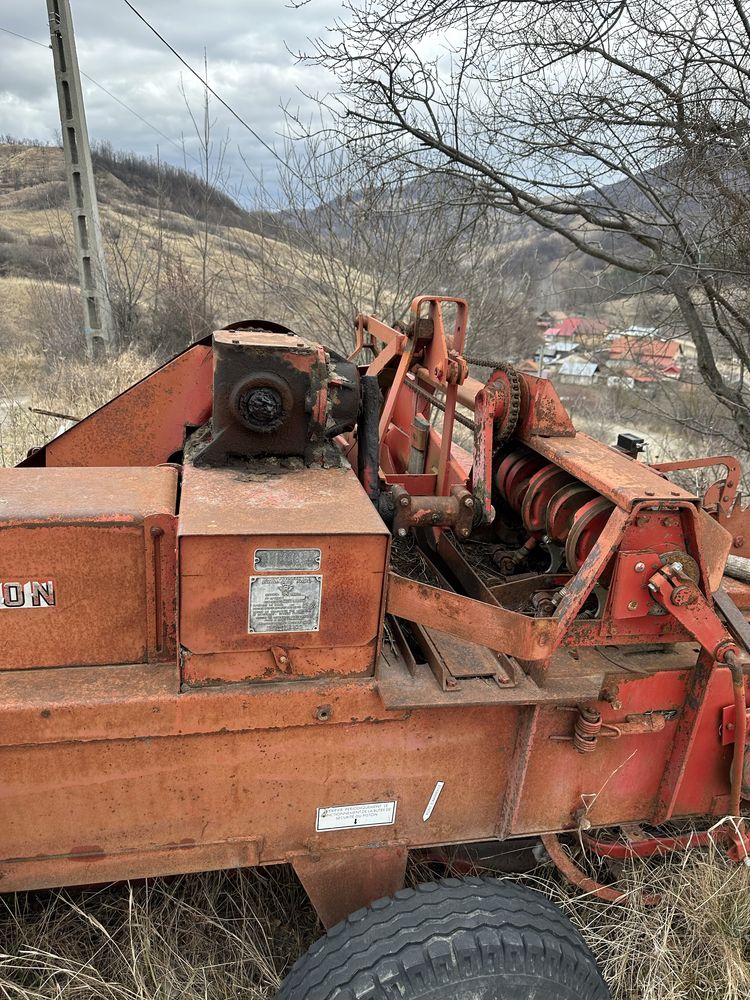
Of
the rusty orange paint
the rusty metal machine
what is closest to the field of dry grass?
the rusty metal machine

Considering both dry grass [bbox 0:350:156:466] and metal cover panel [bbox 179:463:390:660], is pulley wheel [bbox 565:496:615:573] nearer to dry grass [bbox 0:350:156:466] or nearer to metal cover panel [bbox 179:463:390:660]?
metal cover panel [bbox 179:463:390:660]

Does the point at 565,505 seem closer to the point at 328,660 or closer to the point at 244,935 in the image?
the point at 328,660

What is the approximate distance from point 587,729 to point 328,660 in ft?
2.69

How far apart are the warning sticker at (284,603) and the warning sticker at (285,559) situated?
1.0 inches

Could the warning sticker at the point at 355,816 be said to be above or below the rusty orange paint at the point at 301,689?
below

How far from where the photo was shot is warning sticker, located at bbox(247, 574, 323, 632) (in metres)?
1.68

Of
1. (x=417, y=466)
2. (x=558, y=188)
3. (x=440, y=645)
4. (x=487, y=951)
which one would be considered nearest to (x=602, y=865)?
(x=487, y=951)

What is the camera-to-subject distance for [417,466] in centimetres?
318

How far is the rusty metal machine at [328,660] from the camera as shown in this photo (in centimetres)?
172

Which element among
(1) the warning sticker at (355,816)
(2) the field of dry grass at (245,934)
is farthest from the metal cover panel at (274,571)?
(2) the field of dry grass at (245,934)

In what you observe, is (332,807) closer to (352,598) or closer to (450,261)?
(352,598)

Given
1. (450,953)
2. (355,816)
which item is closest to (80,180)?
(355,816)

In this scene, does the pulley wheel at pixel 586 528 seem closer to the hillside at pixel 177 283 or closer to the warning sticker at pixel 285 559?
the warning sticker at pixel 285 559

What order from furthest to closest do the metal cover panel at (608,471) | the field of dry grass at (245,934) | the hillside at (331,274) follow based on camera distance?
the hillside at (331,274), the field of dry grass at (245,934), the metal cover panel at (608,471)
